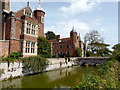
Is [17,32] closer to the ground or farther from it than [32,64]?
Result: farther from it

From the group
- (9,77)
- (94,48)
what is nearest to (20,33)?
(9,77)

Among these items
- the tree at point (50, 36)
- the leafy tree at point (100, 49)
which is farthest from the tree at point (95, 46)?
the tree at point (50, 36)

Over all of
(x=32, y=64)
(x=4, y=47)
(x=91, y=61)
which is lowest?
(x=91, y=61)

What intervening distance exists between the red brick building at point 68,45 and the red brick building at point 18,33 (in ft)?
66.1

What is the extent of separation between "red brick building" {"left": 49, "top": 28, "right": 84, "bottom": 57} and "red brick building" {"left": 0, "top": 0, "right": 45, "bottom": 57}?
2014 cm

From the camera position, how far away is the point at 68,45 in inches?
1467

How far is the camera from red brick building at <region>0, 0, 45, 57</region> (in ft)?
47.1

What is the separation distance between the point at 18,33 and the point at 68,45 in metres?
23.7

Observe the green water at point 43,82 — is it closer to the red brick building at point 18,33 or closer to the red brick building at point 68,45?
the red brick building at point 18,33

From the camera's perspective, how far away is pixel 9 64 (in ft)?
34.7

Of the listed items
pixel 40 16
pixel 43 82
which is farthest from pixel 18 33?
pixel 43 82

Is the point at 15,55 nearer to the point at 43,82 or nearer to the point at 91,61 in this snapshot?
the point at 43,82

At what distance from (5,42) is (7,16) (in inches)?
147

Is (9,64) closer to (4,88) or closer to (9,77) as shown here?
(9,77)
